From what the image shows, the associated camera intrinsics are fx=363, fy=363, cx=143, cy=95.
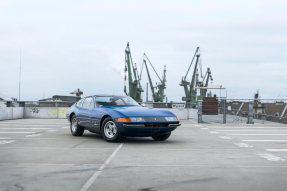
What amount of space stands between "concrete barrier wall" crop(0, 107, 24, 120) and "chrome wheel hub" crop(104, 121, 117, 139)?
525 inches

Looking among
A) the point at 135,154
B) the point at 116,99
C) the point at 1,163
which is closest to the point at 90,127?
the point at 116,99

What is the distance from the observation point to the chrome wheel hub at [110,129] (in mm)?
9562

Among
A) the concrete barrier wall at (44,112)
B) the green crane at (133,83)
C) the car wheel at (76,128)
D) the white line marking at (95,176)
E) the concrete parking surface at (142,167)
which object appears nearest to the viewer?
the white line marking at (95,176)

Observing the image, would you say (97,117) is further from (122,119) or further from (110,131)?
(122,119)

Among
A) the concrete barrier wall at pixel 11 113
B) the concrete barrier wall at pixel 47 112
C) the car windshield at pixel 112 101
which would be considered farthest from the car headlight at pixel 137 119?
the concrete barrier wall at pixel 47 112

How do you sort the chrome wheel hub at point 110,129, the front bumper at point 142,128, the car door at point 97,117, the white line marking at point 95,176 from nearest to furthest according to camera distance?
the white line marking at point 95,176, the front bumper at point 142,128, the chrome wheel hub at point 110,129, the car door at point 97,117

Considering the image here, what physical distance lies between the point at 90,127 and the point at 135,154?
334 centimetres

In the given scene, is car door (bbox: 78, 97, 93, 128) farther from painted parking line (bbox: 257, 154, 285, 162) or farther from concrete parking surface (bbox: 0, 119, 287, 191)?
painted parking line (bbox: 257, 154, 285, 162)

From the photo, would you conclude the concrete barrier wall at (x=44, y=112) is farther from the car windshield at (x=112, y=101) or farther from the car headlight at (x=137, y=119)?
the car headlight at (x=137, y=119)

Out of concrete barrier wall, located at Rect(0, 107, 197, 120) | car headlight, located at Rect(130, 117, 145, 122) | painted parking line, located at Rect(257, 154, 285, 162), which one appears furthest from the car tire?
concrete barrier wall, located at Rect(0, 107, 197, 120)

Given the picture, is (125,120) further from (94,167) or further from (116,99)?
(94,167)

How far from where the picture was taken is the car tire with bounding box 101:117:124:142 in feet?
30.9

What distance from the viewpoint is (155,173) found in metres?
5.48

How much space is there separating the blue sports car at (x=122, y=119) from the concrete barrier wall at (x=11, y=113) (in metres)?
11.8
